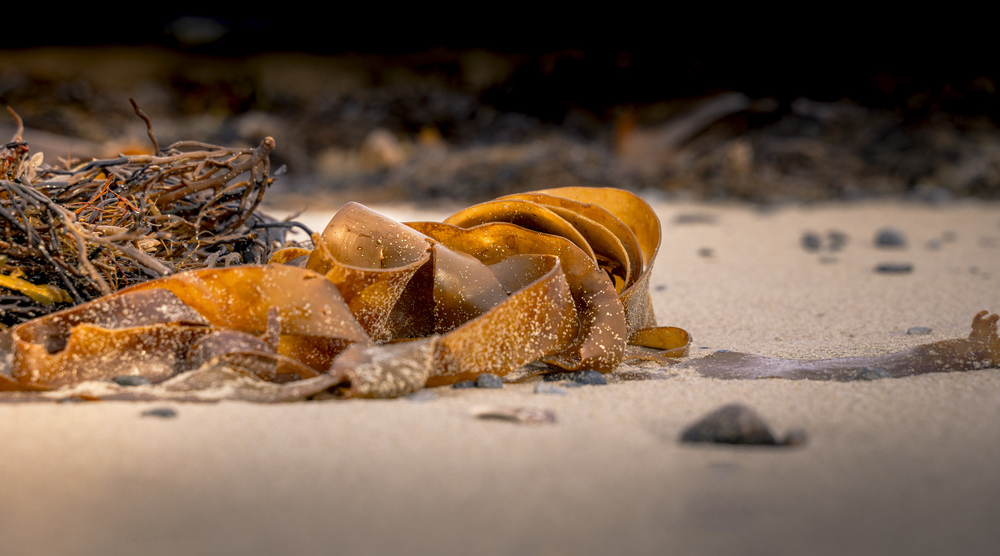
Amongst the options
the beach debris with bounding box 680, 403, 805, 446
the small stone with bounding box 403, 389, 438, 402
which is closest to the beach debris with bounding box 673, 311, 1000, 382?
the beach debris with bounding box 680, 403, 805, 446

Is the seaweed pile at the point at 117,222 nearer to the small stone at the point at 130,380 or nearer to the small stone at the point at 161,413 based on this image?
the small stone at the point at 130,380

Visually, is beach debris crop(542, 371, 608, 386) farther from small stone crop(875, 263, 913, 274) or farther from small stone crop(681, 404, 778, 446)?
small stone crop(875, 263, 913, 274)

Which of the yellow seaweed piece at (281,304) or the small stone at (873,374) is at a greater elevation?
the yellow seaweed piece at (281,304)

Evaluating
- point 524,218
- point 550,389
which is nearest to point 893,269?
point 524,218

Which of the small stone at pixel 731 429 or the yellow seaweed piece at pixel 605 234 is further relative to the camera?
the yellow seaweed piece at pixel 605 234

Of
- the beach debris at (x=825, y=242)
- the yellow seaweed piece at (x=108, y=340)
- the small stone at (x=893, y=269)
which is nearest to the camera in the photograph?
the yellow seaweed piece at (x=108, y=340)

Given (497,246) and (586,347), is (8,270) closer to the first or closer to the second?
(497,246)

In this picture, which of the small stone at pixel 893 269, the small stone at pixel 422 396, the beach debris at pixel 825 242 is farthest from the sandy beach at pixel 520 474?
the beach debris at pixel 825 242
